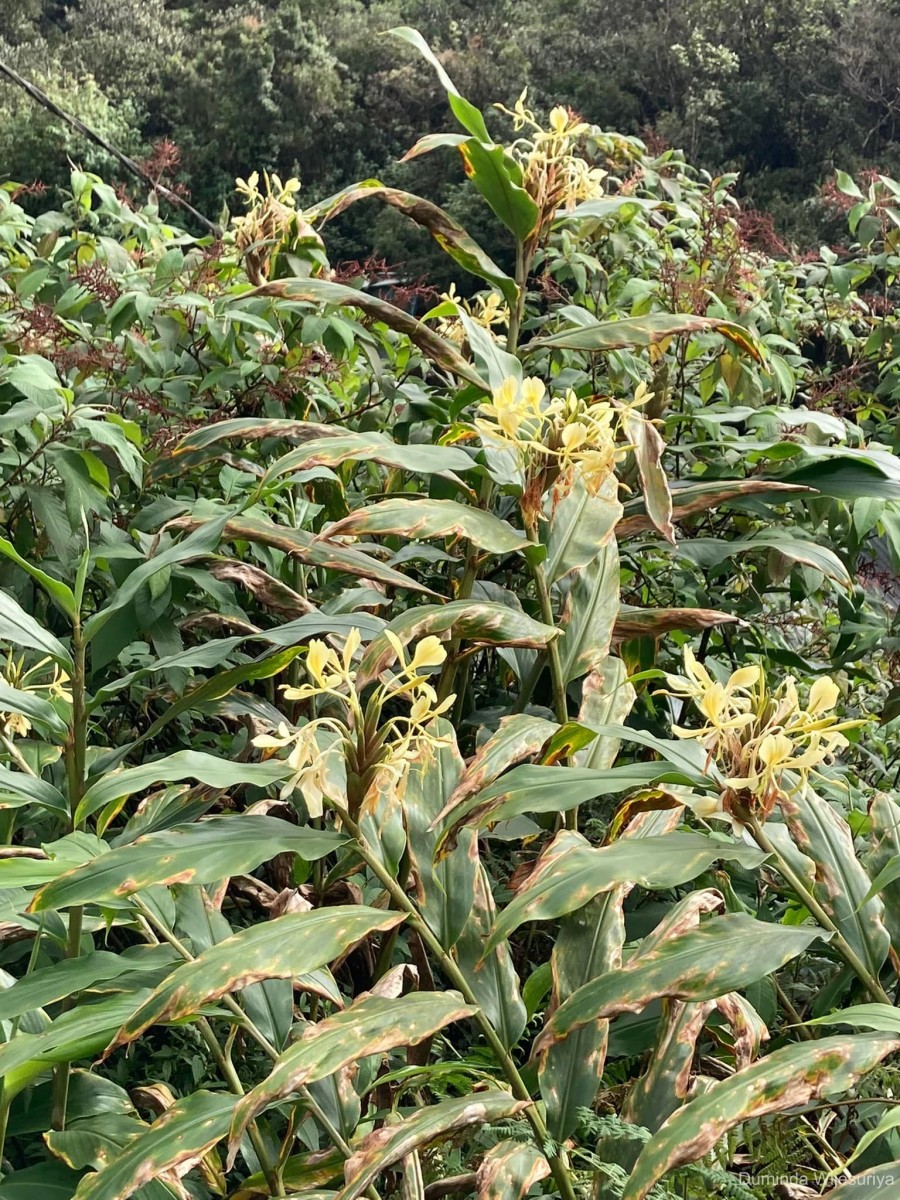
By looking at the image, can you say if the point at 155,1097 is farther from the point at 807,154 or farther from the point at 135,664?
the point at 807,154

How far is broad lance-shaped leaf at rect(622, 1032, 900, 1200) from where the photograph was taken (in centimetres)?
65

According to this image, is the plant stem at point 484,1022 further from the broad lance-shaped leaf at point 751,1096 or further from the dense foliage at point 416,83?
the dense foliage at point 416,83

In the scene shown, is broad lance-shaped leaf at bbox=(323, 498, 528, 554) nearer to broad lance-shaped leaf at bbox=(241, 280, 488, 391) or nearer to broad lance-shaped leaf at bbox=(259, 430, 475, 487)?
broad lance-shaped leaf at bbox=(259, 430, 475, 487)

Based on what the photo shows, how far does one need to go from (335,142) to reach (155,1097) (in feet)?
51.7

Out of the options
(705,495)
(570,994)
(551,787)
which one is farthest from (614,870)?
(705,495)

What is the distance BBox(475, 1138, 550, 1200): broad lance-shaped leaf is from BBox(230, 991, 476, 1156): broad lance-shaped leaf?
10 centimetres

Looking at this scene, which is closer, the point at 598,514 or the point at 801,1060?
the point at 801,1060

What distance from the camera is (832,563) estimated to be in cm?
121

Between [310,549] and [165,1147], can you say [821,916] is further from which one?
[310,549]

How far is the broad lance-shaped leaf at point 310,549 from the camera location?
107 centimetres

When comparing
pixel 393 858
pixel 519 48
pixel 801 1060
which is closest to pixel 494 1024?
pixel 393 858

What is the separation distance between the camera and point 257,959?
2.26 ft

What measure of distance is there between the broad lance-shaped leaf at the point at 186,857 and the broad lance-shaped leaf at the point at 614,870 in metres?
0.13

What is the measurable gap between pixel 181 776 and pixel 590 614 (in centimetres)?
50
